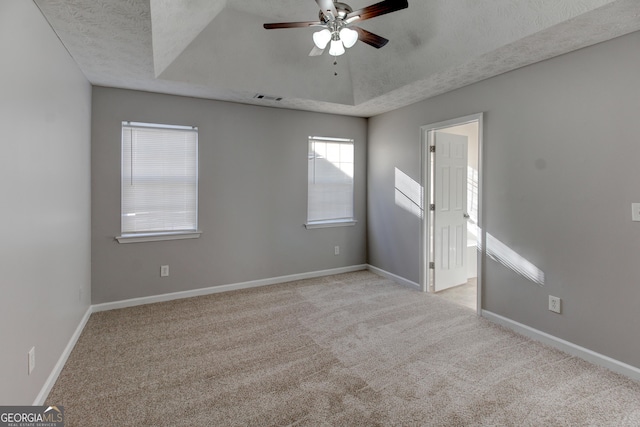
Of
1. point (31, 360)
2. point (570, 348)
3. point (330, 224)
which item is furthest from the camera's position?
point (330, 224)

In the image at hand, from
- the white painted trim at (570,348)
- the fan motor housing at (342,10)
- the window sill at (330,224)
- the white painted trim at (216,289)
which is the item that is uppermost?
the fan motor housing at (342,10)

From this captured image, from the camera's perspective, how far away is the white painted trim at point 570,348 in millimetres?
2303

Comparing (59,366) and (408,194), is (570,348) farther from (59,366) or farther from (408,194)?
(59,366)

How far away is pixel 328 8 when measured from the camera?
2.00 metres

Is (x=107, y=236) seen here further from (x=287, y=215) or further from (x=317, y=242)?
(x=317, y=242)

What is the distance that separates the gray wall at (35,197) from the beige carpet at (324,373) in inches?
16.7

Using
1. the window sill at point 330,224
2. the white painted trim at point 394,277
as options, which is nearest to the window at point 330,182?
the window sill at point 330,224

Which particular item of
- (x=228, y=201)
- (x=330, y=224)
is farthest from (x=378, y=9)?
(x=330, y=224)

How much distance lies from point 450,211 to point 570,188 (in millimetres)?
1679

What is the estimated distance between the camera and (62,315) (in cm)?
243

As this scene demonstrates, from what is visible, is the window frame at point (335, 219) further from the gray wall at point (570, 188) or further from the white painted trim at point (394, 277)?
the gray wall at point (570, 188)

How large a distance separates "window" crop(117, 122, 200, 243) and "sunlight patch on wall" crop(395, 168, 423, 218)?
265 cm

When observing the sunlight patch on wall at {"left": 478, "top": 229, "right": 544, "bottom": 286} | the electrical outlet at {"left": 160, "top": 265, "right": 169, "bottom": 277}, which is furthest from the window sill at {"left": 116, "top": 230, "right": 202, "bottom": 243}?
the sunlight patch on wall at {"left": 478, "top": 229, "right": 544, "bottom": 286}

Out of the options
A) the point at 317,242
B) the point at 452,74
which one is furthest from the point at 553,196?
the point at 317,242
